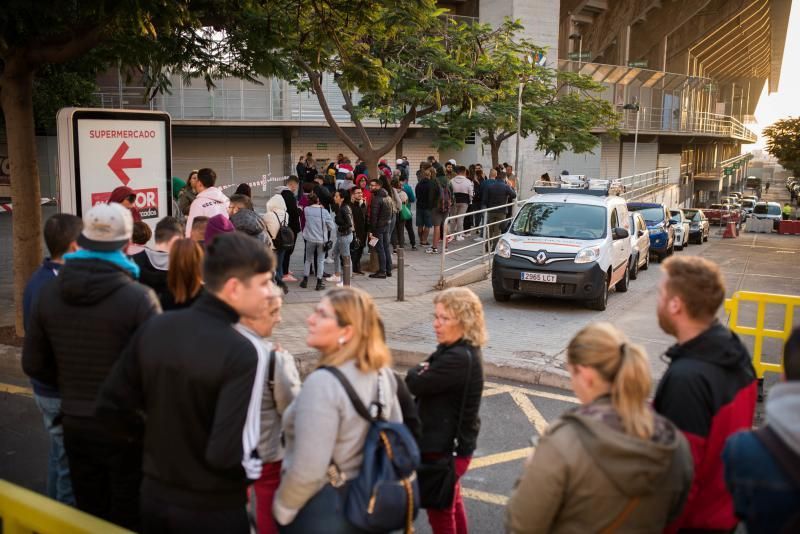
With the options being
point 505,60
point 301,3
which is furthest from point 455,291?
point 505,60

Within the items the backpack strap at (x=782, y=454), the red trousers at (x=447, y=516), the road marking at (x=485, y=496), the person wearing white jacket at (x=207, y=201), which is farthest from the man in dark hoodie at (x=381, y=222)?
the backpack strap at (x=782, y=454)

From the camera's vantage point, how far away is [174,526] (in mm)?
2916

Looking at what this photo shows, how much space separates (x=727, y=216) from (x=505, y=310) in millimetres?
34155

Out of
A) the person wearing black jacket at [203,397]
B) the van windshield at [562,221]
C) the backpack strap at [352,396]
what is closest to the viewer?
the person wearing black jacket at [203,397]

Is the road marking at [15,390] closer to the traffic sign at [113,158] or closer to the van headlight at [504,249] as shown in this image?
the traffic sign at [113,158]

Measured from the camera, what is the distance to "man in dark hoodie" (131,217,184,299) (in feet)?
19.0

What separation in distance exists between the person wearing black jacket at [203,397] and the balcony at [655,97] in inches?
1477

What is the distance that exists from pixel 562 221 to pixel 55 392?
33.6ft

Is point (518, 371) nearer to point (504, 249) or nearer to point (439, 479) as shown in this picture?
point (504, 249)

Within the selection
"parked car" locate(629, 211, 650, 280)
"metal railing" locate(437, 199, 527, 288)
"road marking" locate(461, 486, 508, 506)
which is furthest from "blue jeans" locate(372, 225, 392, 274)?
"road marking" locate(461, 486, 508, 506)

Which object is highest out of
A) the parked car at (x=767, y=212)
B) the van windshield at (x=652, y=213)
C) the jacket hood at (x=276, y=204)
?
the jacket hood at (x=276, y=204)

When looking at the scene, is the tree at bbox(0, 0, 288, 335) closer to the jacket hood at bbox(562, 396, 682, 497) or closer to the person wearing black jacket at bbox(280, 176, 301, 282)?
the person wearing black jacket at bbox(280, 176, 301, 282)

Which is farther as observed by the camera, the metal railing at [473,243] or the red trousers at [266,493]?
the metal railing at [473,243]

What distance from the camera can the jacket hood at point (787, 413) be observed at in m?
2.18
